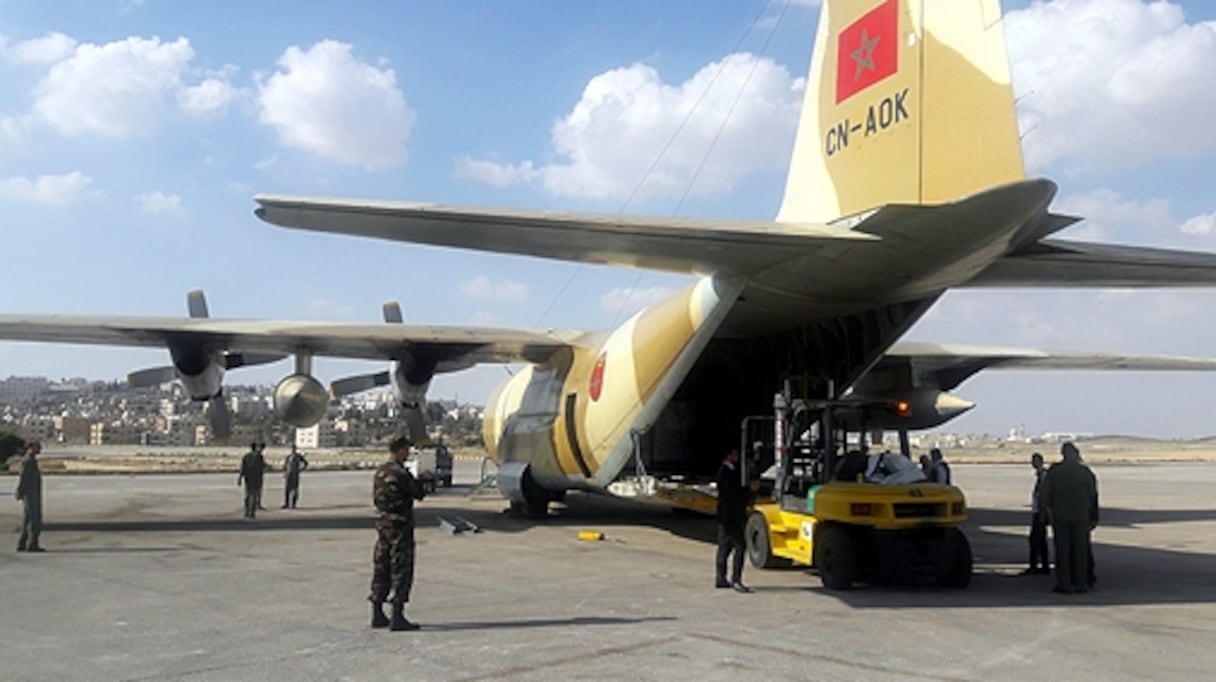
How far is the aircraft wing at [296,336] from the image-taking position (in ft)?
55.4

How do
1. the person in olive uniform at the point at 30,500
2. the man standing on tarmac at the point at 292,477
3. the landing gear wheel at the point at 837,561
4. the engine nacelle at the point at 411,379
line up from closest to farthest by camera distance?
the landing gear wheel at the point at 837,561, the person in olive uniform at the point at 30,500, the engine nacelle at the point at 411,379, the man standing on tarmac at the point at 292,477

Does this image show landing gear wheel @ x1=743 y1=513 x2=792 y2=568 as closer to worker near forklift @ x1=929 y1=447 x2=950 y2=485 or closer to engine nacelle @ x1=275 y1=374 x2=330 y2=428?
worker near forklift @ x1=929 y1=447 x2=950 y2=485

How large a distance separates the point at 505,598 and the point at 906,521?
4.17 metres

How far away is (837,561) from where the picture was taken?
10.2m

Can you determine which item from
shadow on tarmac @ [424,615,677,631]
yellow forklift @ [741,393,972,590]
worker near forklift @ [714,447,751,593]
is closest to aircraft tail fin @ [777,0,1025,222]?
yellow forklift @ [741,393,972,590]

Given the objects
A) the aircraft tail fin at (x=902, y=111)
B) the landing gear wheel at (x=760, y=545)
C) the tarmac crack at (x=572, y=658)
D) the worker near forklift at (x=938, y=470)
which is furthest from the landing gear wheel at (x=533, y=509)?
the tarmac crack at (x=572, y=658)

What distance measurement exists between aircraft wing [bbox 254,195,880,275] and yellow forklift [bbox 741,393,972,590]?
240 centimetres

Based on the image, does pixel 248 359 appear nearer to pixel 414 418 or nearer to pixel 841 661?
pixel 414 418

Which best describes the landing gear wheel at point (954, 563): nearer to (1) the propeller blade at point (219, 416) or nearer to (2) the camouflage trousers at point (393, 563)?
(2) the camouflage trousers at point (393, 563)

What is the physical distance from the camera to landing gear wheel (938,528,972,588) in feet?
34.2

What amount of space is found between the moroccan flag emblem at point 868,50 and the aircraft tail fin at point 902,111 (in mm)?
11

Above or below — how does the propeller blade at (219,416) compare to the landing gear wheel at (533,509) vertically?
above

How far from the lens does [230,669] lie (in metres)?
6.49

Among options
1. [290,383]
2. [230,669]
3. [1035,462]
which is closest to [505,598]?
[230,669]
